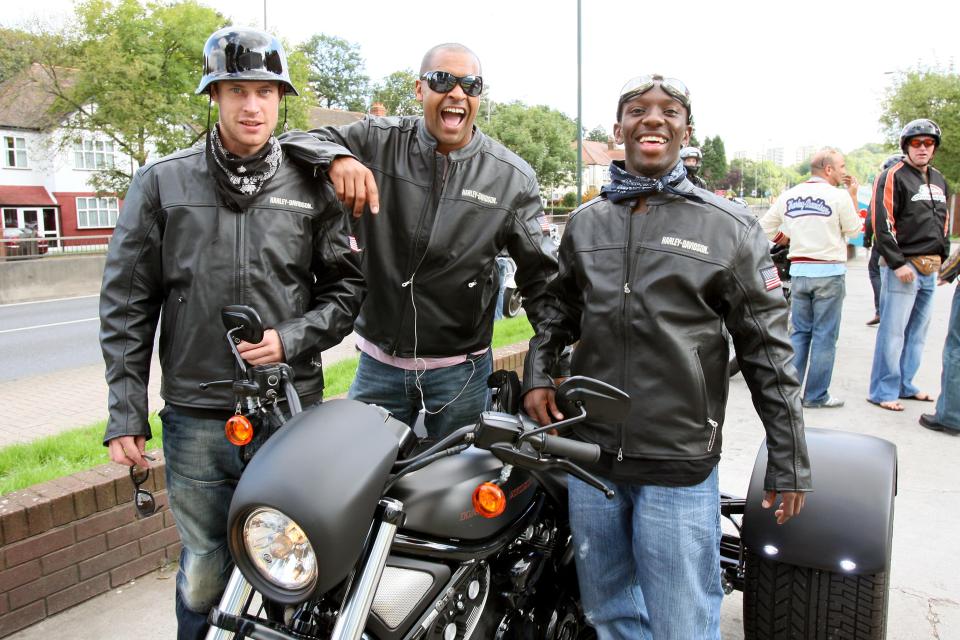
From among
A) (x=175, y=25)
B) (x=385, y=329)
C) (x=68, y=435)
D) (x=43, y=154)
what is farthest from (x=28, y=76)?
(x=385, y=329)

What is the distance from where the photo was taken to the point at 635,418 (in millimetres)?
2217

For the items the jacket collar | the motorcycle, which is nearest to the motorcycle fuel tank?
the motorcycle

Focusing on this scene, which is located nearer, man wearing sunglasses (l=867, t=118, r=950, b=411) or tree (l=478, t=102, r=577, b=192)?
man wearing sunglasses (l=867, t=118, r=950, b=411)

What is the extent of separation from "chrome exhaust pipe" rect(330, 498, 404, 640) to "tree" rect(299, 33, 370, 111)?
3375 inches

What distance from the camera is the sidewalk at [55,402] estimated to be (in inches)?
227

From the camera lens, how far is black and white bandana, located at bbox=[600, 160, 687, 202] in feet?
7.33

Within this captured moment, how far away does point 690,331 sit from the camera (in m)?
2.18

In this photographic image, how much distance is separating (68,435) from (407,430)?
11.2ft

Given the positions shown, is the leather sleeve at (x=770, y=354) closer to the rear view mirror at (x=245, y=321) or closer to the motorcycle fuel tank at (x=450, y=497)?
the motorcycle fuel tank at (x=450, y=497)

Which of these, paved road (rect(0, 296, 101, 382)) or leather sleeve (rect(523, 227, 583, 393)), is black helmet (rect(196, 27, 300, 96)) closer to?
leather sleeve (rect(523, 227, 583, 393))

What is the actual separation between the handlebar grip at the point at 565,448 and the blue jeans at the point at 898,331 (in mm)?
5341

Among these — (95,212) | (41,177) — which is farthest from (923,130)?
(95,212)

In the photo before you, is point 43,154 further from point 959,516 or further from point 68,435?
point 959,516

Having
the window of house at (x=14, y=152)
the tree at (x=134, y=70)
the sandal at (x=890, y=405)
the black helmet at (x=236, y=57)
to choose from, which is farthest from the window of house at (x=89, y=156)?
the black helmet at (x=236, y=57)
